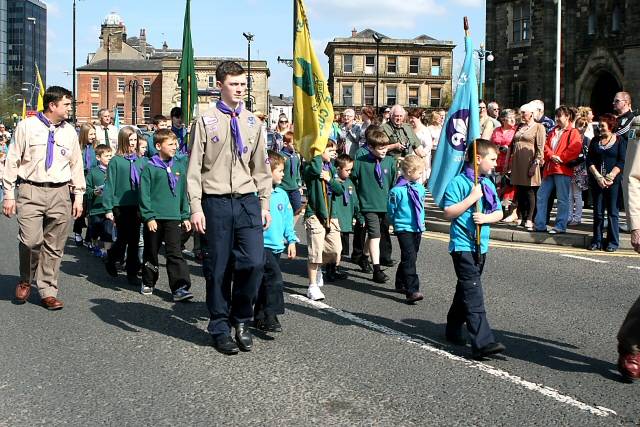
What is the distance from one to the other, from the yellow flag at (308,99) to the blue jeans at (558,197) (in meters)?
6.25

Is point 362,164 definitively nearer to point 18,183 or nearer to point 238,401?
point 18,183

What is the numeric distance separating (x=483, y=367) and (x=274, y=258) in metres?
2.32

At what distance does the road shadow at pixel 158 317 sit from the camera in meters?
Answer: 7.20

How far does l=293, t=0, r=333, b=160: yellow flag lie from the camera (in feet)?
28.3

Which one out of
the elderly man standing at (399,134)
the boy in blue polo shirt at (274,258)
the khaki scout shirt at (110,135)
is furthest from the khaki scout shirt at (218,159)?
the khaki scout shirt at (110,135)

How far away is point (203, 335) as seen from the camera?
712 cm

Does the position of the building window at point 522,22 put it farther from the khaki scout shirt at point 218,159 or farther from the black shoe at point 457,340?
the khaki scout shirt at point 218,159

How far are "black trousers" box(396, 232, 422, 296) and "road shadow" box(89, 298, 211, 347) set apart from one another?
207 cm

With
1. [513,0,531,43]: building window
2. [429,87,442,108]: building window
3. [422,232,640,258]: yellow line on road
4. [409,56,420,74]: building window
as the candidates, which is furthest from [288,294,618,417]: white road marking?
[409,56,420,74]: building window

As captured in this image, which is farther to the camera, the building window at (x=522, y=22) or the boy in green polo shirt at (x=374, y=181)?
the building window at (x=522, y=22)

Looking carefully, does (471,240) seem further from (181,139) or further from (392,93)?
(392,93)

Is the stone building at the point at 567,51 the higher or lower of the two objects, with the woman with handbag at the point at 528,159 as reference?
higher

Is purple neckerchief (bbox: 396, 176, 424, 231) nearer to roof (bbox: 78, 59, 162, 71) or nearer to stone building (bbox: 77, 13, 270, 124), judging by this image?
stone building (bbox: 77, 13, 270, 124)

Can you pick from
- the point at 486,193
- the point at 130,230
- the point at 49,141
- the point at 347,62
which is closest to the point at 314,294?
the point at 130,230
